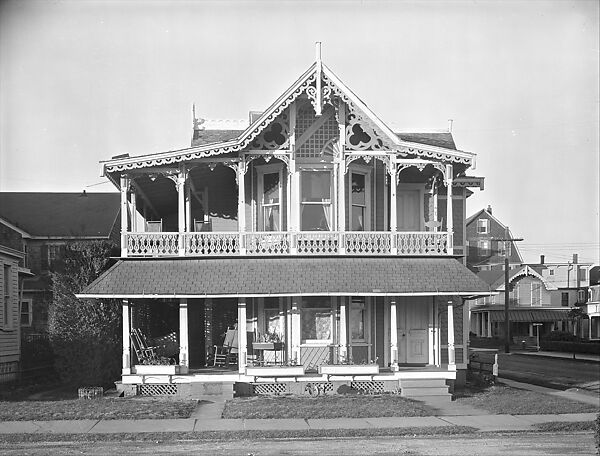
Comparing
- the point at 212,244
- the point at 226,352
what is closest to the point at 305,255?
the point at 212,244

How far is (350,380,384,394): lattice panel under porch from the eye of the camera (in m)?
23.8

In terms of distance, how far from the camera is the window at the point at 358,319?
2616 centimetres

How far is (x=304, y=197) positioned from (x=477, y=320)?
225 feet

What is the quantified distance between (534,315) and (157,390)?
65.7m

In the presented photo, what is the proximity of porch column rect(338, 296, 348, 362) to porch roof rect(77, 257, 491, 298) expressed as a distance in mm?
1482

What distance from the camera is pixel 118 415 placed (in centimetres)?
1962

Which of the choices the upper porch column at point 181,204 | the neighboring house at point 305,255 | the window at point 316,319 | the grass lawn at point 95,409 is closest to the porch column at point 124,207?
the neighboring house at point 305,255

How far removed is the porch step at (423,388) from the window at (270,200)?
20.8ft

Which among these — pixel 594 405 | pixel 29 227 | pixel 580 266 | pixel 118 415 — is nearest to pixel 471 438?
pixel 594 405

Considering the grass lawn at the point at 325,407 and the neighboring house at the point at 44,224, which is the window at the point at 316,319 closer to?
the grass lawn at the point at 325,407

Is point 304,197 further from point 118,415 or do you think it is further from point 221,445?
point 221,445

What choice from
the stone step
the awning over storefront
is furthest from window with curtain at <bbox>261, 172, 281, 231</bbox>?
the awning over storefront

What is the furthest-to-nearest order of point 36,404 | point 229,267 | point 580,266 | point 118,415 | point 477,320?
point 580,266, point 477,320, point 229,267, point 36,404, point 118,415

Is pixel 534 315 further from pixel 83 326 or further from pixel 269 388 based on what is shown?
pixel 83 326
